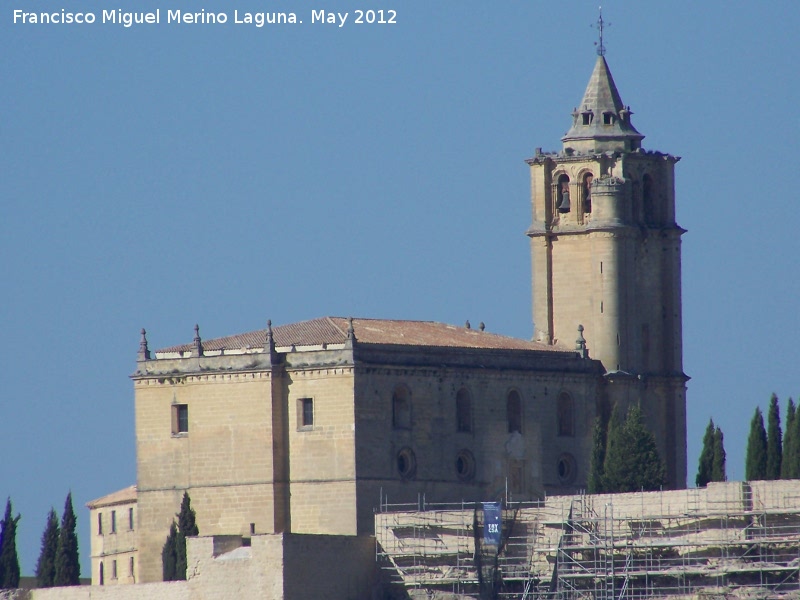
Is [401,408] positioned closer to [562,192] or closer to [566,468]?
[566,468]

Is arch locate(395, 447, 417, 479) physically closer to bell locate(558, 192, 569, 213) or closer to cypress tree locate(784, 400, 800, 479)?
cypress tree locate(784, 400, 800, 479)

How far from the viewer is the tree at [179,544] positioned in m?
90.0

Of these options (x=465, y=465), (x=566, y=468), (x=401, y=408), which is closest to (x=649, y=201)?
(x=566, y=468)

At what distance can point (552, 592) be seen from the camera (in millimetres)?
85125

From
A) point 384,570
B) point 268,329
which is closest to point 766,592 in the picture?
point 384,570

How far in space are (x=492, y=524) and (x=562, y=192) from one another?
1696cm

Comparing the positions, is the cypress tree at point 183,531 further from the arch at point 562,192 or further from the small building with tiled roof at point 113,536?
the arch at point 562,192

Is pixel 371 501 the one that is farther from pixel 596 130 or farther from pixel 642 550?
pixel 596 130

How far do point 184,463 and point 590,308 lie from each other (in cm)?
1405

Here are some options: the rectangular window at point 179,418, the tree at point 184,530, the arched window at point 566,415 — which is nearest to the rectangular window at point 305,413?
the tree at point 184,530

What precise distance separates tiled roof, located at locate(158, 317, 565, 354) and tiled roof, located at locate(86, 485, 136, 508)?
47.0ft

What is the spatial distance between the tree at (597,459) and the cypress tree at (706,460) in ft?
10.2

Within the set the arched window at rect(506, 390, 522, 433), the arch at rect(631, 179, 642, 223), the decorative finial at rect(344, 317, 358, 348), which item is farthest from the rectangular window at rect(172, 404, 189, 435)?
the arch at rect(631, 179, 642, 223)

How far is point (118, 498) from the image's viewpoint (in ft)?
360
